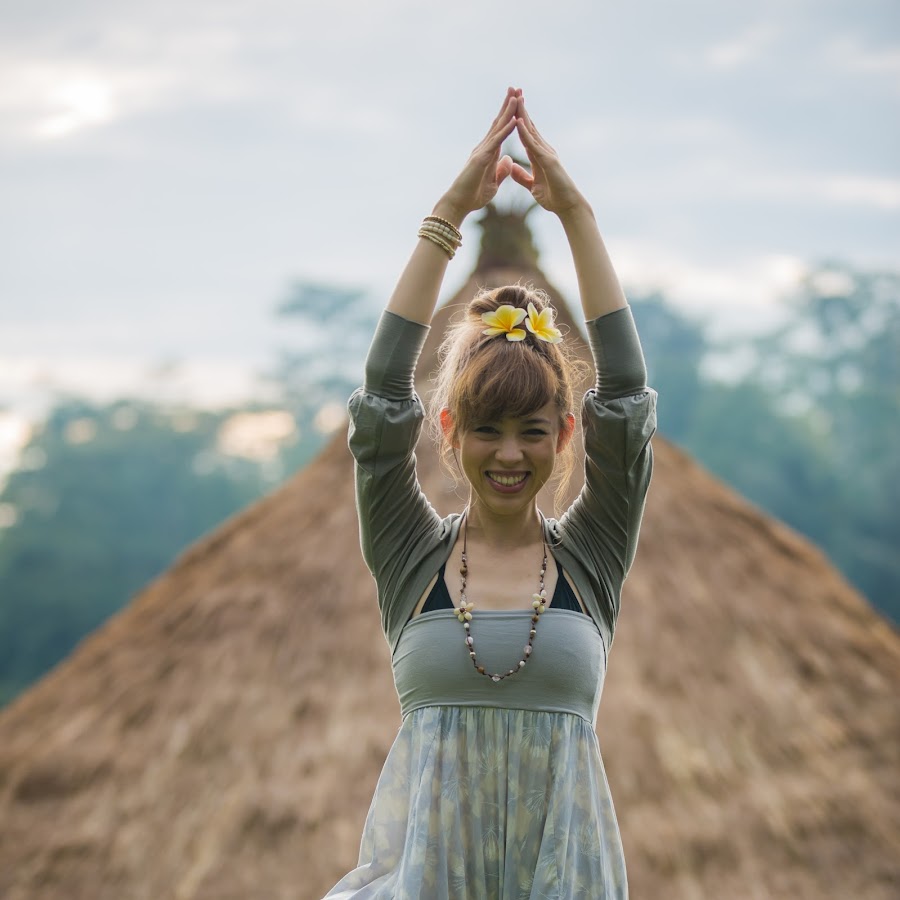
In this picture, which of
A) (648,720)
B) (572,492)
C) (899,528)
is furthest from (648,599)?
(899,528)

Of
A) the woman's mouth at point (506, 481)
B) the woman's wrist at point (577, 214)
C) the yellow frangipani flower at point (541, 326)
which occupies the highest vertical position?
the woman's wrist at point (577, 214)

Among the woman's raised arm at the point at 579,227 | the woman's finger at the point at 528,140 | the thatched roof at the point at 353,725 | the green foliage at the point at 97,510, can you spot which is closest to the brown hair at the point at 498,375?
the woman's raised arm at the point at 579,227

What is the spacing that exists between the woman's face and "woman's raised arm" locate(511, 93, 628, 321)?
0.18 meters

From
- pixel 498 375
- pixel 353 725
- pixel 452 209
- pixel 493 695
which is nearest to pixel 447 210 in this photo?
pixel 452 209

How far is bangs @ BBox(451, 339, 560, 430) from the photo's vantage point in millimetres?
1886

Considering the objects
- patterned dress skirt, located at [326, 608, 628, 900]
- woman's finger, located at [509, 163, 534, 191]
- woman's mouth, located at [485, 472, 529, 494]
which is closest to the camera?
patterned dress skirt, located at [326, 608, 628, 900]

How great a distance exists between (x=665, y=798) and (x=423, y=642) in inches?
161

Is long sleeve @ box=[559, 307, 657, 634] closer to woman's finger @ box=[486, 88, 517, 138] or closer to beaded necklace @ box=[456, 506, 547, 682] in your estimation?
beaded necklace @ box=[456, 506, 547, 682]

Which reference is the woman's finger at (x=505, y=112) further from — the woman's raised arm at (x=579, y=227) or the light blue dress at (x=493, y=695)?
the light blue dress at (x=493, y=695)

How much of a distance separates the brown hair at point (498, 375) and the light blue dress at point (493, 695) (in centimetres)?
6

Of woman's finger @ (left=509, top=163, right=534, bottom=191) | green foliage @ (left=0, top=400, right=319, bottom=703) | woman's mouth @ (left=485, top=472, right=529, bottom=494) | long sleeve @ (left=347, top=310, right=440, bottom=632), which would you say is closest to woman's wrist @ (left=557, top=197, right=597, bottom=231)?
woman's finger @ (left=509, top=163, right=534, bottom=191)

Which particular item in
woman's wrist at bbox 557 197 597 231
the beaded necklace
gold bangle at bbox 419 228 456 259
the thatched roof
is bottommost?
the beaded necklace

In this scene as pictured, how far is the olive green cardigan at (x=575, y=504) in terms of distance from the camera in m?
1.93

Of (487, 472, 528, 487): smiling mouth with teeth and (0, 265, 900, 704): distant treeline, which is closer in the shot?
(487, 472, 528, 487): smiling mouth with teeth
